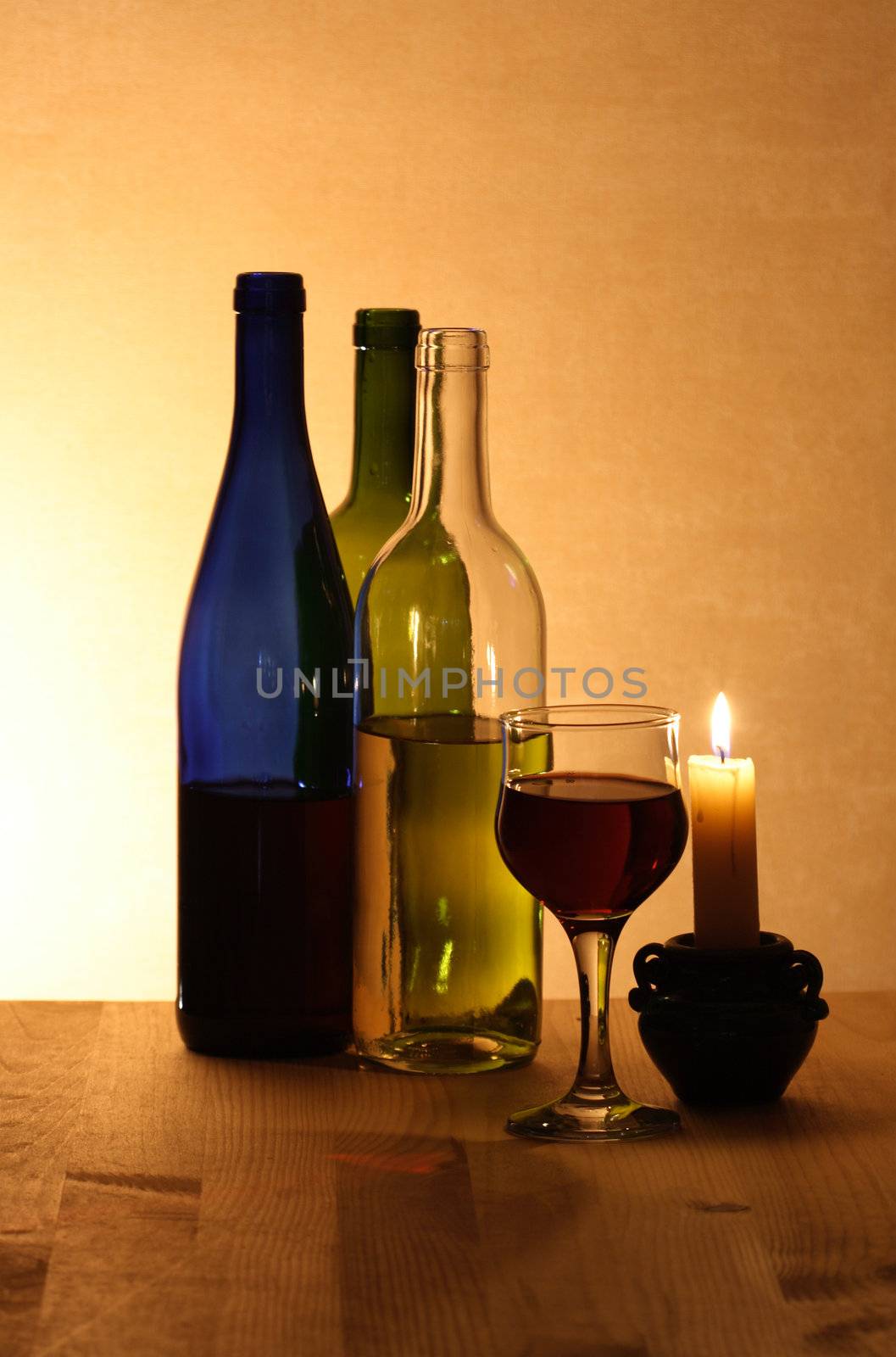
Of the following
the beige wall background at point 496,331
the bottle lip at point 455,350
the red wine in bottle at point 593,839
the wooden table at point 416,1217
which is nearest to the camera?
the wooden table at point 416,1217

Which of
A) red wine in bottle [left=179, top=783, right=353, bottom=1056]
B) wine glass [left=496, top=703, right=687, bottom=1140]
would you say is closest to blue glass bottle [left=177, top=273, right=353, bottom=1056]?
red wine in bottle [left=179, top=783, right=353, bottom=1056]

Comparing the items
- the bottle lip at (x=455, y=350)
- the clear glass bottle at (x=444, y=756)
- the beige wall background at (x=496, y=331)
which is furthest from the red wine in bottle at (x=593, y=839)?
the beige wall background at (x=496, y=331)

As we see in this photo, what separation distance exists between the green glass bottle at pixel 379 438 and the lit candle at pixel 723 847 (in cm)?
25

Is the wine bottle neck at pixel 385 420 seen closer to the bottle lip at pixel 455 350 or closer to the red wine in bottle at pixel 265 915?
the bottle lip at pixel 455 350

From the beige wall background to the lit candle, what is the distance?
199cm

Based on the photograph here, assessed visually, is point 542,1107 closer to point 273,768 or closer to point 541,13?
point 273,768

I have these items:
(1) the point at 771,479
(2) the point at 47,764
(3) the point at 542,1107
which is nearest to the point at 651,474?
(1) the point at 771,479

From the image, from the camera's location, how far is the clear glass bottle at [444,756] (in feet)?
2.69

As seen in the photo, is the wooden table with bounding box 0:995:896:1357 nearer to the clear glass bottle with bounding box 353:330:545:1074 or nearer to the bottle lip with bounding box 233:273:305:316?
the clear glass bottle with bounding box 353:330:545:1074

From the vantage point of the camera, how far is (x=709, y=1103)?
0.76m

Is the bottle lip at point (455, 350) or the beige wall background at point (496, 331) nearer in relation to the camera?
the bottle lip at point (455, 350)

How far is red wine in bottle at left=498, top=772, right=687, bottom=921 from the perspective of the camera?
2.31ft

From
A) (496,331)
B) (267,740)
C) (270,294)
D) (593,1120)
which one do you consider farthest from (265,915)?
(496,331)

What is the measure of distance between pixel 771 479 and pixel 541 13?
871 millimetres
